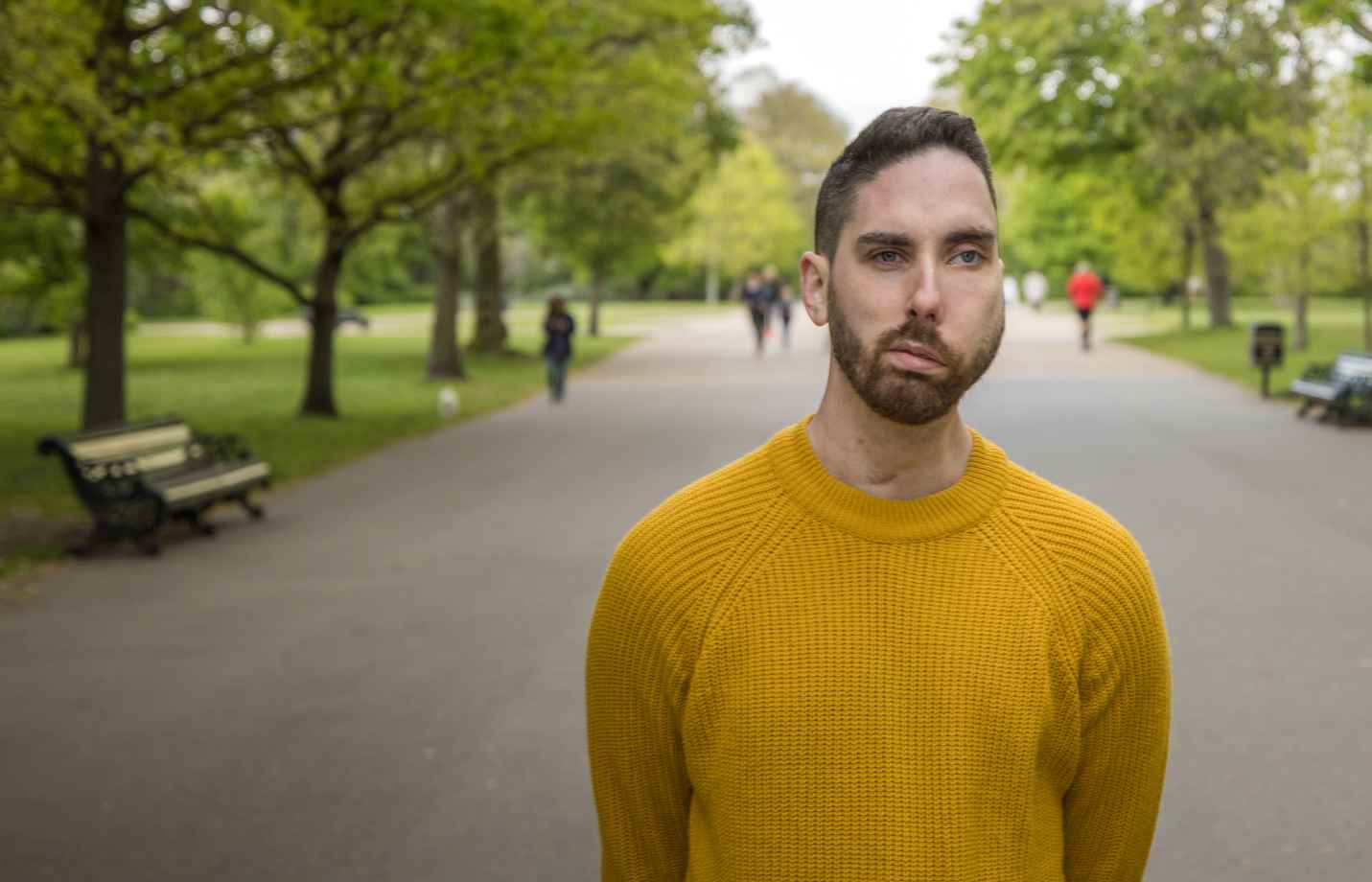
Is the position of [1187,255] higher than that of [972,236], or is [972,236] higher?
[1187,255]

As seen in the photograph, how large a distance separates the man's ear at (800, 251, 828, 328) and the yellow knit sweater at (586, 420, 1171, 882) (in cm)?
18

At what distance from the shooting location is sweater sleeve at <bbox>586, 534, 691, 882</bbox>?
84.6 inches

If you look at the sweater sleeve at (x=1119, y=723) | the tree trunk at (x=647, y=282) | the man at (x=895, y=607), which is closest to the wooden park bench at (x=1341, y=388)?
the sweater sleeve at (x=1119, y=723)

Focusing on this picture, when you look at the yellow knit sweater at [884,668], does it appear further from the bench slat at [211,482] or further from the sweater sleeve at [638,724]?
the bench slat at [211,482]

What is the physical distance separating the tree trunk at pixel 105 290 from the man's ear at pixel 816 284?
51.1 ft

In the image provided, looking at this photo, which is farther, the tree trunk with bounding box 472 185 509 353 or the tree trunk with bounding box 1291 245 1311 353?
the tree trunk with bounding box 472 185 509 353

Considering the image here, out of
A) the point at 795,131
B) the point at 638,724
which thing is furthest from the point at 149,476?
the point at 795,131

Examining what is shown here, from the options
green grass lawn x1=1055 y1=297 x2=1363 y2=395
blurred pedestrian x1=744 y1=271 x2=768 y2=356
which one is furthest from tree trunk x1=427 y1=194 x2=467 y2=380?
green grass lawn x1=1055 y1=297 x2=1363 y2=395

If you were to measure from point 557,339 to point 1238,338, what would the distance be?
2094cm

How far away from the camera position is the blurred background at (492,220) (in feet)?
38.7

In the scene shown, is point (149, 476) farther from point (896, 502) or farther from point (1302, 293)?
point (1302, 293)

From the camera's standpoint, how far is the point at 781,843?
2.03 meters

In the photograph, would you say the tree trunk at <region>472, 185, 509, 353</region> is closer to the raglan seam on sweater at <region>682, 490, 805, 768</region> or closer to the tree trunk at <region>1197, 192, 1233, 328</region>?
the tree trunk at <region>1197, 192, 1233, 328</region>

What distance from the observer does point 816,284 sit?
211 centimetres
